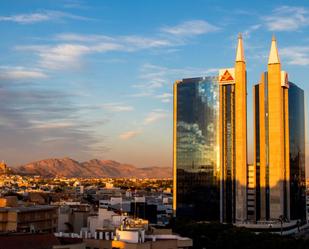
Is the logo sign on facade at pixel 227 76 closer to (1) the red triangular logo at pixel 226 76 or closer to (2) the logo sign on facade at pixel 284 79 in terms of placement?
(1) the red triangular logo at pixel 226 76

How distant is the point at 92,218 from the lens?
9919 centimetres

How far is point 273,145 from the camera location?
186 meters

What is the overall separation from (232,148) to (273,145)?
14784 mm

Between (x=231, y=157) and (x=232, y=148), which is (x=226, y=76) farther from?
(x=231, y=157)

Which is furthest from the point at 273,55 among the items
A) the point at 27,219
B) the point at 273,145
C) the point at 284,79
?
the point at 27,219

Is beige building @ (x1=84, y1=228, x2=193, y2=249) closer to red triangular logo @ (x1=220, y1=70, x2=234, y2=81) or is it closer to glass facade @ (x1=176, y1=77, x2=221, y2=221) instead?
glass facade @ (x1=176, y1=77, x2=221, y2=221)

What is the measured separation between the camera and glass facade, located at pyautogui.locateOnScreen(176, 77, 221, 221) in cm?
18338

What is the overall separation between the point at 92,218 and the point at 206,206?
88.6 m

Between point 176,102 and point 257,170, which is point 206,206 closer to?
point 257,170

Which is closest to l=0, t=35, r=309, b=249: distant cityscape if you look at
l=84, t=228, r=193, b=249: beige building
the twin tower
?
the twin tower

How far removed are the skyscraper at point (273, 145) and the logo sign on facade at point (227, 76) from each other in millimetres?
14461

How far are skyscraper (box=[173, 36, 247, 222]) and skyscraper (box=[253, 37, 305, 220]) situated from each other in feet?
39.9

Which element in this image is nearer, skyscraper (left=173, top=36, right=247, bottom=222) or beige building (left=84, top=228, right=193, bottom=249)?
beige building (left=84, top=228, right=193, bottom=249)

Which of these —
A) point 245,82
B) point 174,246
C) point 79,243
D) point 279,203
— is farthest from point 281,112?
point 79,243
